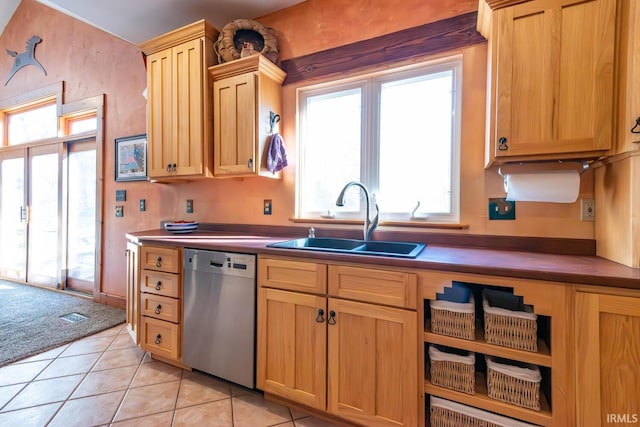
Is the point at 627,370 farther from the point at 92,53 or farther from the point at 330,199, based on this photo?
the point at 92,53

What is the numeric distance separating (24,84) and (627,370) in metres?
6.24

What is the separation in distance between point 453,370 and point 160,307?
5.99 ft

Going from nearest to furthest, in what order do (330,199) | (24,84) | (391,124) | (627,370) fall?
(627,370), (391,124), (330,199), (24,84)

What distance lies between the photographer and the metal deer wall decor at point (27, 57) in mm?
3669

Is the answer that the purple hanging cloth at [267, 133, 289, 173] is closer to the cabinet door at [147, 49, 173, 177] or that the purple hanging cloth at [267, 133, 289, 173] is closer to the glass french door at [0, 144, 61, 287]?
the cabinet door at [147, 49, 173, 177]

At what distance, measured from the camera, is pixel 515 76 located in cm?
131

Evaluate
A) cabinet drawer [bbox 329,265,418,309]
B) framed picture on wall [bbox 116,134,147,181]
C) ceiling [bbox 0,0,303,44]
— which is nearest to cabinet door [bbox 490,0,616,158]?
cabinet drawer [bbox 329,265,418,309]

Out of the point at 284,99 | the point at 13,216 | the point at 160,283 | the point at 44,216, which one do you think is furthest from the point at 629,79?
the point at 13,216

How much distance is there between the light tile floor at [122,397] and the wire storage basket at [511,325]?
98cm

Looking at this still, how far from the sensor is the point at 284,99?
2.25 meters

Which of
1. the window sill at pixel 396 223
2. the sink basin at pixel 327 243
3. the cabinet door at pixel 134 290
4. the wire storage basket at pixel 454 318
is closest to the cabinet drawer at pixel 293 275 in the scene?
the sink basin at pixel 327 243

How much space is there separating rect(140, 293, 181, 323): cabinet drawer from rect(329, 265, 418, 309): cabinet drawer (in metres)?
1.14

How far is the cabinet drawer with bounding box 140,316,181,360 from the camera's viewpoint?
186cm

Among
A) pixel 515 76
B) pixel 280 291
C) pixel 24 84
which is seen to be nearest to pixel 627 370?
pixel 515 76
